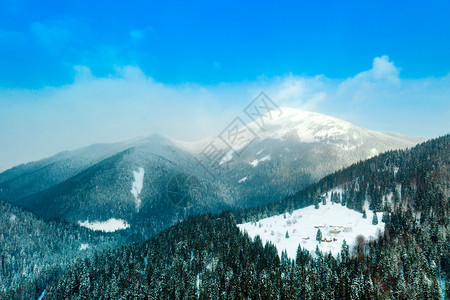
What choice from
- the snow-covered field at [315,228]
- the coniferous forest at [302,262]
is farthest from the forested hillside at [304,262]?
the snow-covered field at [315,228]

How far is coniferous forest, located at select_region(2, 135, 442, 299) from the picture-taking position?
83500 millimetres

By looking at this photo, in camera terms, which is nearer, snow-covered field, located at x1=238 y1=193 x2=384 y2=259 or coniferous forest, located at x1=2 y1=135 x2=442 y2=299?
coniferous forest, located at x1=2 y1=135 x2=442 y2=299

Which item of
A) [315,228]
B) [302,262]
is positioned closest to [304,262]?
[302,262]

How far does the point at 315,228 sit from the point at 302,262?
4050 centimetres

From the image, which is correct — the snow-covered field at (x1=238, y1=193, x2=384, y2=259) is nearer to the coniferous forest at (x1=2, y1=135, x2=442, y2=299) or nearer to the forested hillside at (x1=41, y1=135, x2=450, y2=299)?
the coniferous forest at (x1=2, y1=135, x2=442, y2=299)

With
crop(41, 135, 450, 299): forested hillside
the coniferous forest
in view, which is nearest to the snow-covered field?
the coniferous forest

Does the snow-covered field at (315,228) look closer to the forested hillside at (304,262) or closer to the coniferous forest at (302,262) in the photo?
the coniferous forest at (302,262)

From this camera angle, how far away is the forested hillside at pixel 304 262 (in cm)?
8344

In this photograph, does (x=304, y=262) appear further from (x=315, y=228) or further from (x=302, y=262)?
(x=315, y=228)

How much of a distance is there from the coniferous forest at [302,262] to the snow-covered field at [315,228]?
19.7 feet

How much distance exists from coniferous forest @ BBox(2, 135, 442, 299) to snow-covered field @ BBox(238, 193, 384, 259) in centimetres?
600

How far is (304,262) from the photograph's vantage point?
326 feet

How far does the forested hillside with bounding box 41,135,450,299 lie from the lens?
8344cm

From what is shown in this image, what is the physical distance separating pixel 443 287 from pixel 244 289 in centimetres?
6436
